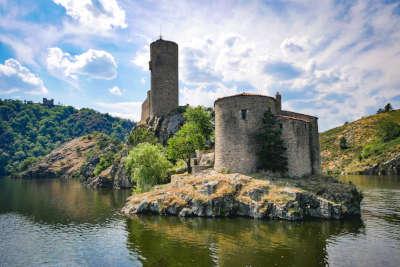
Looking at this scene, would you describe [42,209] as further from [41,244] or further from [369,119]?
[369,119]

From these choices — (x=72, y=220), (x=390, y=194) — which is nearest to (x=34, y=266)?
(x=72, y=220)

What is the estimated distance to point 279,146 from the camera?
43.2 meters

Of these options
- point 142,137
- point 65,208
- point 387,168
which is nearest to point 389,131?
point 387,168

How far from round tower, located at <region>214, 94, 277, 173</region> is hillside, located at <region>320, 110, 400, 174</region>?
7641 centimetres

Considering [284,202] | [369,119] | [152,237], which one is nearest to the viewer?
[152,237]

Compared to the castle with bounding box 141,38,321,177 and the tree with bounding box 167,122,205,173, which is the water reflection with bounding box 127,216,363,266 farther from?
the tree with bounding box 167,122,205,173

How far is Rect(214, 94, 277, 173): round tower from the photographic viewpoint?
44344 mm

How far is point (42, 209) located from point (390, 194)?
54113 millimetres

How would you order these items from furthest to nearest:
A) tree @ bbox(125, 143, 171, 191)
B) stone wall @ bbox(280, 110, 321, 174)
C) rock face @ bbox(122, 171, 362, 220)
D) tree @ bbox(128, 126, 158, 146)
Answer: tree @ bbox(128, 126, 158, 146) < tree @ bbox(125, 143, 171, 191) < stone wall @ bbox(280, 110, 321, 174) < rock face @ bbox(122, 171, 362, 220)

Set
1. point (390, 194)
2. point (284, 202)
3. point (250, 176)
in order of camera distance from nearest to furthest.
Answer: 1. point (284, 202)
2. point (250, 176)
3. point (390, 194)

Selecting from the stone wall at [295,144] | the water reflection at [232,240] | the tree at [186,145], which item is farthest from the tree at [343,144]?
the water reflection at [232,240]

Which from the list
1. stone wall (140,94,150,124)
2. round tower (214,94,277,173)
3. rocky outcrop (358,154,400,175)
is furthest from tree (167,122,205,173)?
rocky outcrop (358,154,400,175)

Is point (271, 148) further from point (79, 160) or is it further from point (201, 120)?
point (79, 160)

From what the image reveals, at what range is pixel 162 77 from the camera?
3113 inches
